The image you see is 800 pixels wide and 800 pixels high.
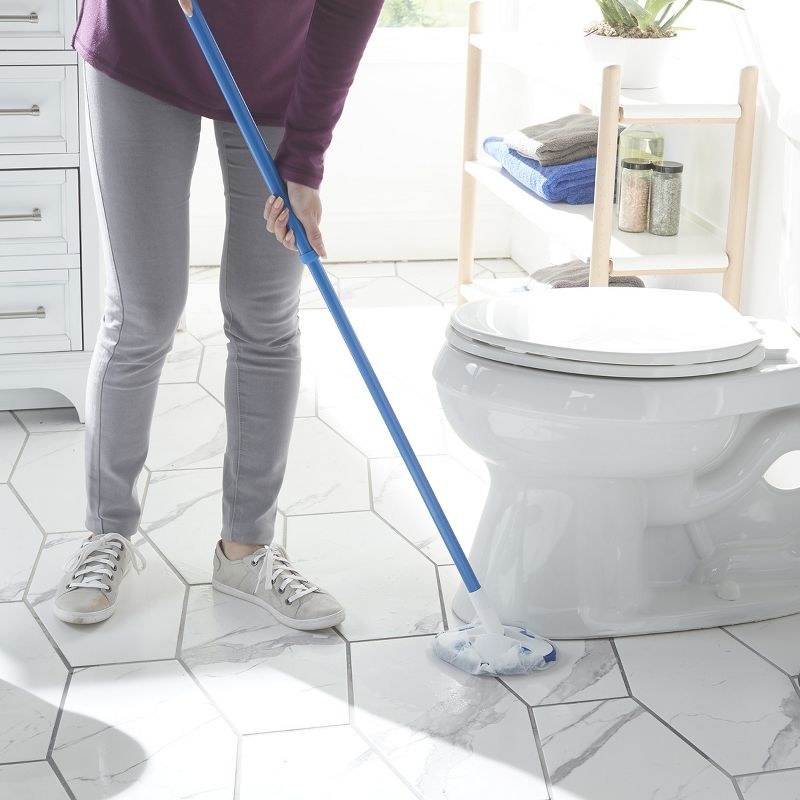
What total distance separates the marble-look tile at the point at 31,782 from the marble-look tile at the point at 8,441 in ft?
2.65

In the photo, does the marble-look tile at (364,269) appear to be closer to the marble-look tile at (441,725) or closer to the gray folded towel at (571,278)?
the gray folded towel at (571,278)

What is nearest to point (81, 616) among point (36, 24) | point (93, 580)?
point (93, 580)

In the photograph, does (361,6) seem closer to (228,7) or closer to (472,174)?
(228,7)

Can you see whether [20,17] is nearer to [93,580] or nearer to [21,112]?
[21,112]

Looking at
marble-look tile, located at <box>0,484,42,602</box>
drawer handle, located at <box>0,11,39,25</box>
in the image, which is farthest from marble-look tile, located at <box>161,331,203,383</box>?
drawer handle, located at <box>0,11,39,25</box>

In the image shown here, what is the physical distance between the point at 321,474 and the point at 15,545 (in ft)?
1.74

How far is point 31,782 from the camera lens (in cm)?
126

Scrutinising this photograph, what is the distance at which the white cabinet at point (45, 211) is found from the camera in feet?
6.63

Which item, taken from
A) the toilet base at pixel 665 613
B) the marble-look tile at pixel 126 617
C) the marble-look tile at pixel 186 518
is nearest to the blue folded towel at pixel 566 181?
the marble-look tile at pixel 186 518

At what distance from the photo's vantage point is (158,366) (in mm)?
1554

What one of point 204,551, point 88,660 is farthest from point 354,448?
point 88,660

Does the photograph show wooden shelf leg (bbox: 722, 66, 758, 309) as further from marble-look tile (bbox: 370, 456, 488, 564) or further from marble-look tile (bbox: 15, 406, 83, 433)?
marble-look tile (bbox: 15, 406, 83, 433)

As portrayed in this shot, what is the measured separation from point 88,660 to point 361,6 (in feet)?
2.82

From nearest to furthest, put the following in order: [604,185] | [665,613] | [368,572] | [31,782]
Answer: [31,782] → [665,613] → [368,572] → [604,185]
